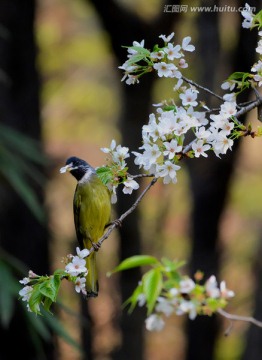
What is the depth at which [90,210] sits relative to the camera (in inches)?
95.0

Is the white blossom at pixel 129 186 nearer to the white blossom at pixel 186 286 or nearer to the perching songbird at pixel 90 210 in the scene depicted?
the perching songbird at pixel 90 210

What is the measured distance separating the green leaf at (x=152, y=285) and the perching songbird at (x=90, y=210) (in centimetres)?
30

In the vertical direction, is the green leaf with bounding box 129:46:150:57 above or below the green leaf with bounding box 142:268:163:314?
above

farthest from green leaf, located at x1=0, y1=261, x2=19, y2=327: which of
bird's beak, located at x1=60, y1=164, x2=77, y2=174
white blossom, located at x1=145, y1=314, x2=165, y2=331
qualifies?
bird's beak, located at x1=60, y1=164, x2=77, y2=174

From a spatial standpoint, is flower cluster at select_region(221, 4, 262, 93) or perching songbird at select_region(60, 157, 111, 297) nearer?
flower cluster at select_region(221, 4, 262, 93)

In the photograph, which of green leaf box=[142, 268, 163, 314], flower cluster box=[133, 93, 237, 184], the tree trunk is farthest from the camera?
the tree trunk

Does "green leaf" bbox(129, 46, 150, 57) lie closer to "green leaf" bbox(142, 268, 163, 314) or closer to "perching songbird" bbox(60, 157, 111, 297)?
"perching songbird" bbox(60, 157, 111, 297)

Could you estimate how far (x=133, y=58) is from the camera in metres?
2.09

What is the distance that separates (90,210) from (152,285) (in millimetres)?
449

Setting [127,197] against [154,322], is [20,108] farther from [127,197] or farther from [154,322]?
[154,322]

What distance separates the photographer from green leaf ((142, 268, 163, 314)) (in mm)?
2646

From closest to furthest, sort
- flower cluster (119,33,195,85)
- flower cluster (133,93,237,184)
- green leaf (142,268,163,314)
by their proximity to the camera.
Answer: flower cluster (133,93,237,184) < flower cluster (119,33,195,85) < green leaf (142,268,163,314)

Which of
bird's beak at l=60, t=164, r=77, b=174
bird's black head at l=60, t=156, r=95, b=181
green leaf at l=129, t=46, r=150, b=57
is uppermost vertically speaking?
green leaf at l=129, t=46, r=150, b=57

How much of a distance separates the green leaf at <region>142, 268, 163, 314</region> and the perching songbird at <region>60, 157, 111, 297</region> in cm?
30
